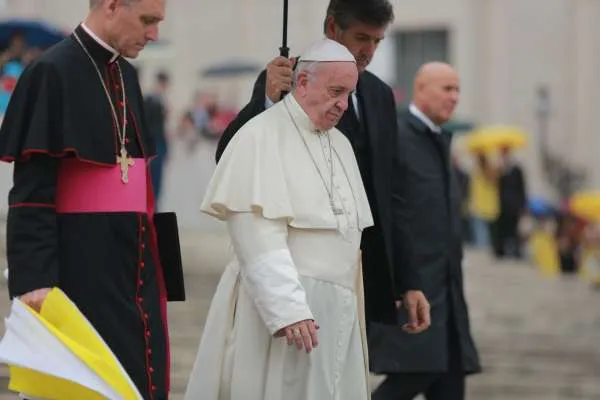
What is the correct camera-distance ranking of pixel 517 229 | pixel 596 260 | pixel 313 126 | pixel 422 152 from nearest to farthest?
1. pixel 313 126
2. pixel 422 152
3. pixel 596 260
4. pixel 517 229

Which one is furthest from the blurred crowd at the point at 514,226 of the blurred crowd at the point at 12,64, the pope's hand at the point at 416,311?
the pope's hand at the point at 416,311

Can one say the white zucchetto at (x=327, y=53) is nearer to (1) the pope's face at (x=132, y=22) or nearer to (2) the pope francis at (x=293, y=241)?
(2) the pope francis at (x=293, y=241)

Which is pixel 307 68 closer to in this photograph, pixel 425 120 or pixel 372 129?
pixel 372 129

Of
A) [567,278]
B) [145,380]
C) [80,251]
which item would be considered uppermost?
[80,251]

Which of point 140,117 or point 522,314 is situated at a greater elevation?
point 140,117

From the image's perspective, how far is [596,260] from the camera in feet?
64.0

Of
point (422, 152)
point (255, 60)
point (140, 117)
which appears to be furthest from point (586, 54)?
point (140, 117)

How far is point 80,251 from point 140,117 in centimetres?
55

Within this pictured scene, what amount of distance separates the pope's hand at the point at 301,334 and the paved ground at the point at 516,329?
4.74m

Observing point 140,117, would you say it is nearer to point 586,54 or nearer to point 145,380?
point 145,380

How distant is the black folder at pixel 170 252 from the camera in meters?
5.47

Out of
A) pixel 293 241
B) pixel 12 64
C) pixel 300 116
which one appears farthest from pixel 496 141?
pixel 293 241

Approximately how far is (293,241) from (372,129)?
2.77 ft

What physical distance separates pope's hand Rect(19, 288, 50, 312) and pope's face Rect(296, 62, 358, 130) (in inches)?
45.0
